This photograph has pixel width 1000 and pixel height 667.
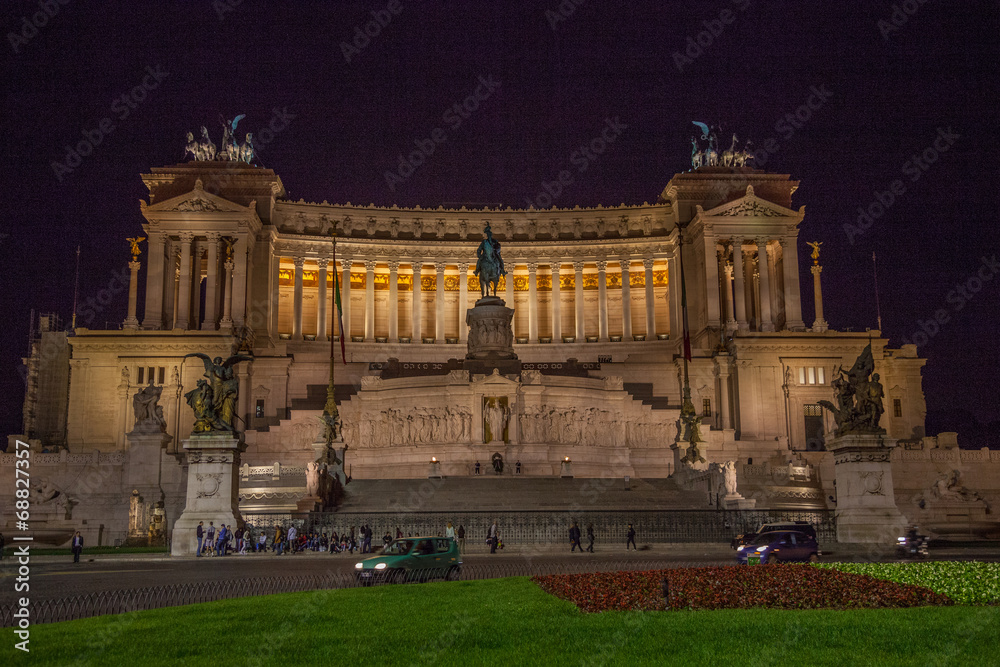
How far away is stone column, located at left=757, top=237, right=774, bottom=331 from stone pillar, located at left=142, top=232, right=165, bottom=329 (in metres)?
50.8

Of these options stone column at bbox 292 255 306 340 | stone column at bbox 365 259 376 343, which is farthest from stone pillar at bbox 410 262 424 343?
stone column at bbox 292 255 306 340

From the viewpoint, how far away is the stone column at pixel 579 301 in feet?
298

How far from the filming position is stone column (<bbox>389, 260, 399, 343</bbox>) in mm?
90113

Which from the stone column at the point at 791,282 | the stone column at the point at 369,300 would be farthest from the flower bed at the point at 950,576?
the stone column at the point at 369,300

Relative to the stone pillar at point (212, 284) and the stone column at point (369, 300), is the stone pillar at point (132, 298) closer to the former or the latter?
the stone pillar at point (212, 284)

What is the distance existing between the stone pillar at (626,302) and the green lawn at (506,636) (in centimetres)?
7434

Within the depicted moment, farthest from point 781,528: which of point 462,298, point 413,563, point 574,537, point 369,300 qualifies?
point 369,300

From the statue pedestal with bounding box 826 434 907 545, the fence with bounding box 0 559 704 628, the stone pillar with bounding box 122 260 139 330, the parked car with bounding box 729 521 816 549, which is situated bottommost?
the fence with bounding box 0 559 704 628

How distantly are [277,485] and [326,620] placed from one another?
36.9 metres

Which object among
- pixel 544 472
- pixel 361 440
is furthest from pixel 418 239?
pixel 544 472

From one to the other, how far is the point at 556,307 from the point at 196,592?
73.5 m

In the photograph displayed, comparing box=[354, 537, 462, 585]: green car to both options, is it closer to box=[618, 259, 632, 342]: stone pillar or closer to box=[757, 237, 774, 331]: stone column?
box=[757, 237, 774, 331]: stone column

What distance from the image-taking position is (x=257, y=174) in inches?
3415

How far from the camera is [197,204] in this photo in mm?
82312
